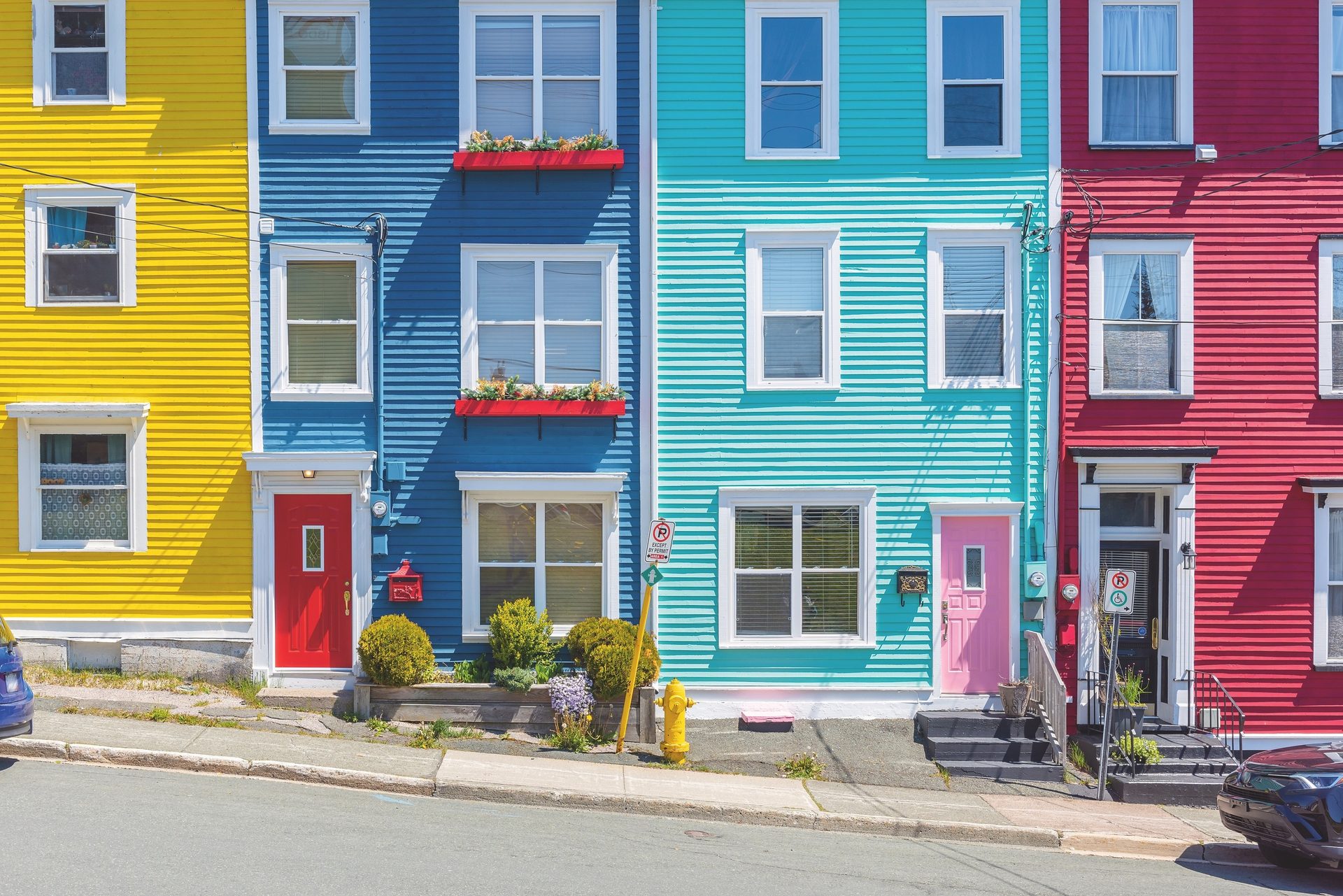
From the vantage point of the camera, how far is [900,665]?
13.7 m

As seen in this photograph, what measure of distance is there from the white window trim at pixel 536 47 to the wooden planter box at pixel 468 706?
7.02 meters

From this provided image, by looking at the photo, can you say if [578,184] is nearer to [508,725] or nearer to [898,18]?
[898,18]

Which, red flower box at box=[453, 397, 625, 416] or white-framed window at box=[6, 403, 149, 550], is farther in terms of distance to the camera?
white-framed window at box=[6, 403, 149, 550]

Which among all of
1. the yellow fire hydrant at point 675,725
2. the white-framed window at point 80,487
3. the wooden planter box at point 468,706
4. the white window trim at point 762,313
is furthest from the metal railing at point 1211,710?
the white-framed window at point 80,487

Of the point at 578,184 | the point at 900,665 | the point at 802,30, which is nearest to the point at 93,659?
the point at 578,184

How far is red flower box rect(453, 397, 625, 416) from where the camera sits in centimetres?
1348

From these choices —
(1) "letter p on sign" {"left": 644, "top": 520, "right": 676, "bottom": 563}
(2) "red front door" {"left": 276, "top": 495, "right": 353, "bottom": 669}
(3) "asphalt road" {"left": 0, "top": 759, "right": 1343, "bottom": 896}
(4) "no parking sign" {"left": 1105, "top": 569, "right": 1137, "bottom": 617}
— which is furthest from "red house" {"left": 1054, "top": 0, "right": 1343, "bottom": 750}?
(2) "red front door" {"left": 276, "top": 495, "right": 353, "bottom": 669}

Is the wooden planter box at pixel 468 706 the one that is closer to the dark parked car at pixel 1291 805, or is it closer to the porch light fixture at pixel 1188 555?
the dark parked car at pixel 1291 805

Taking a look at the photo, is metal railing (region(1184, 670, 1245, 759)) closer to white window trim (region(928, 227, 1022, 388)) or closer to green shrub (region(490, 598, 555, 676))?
white window trim (region(928, 227, 1022, 388))

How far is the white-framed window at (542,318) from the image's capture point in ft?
45.2

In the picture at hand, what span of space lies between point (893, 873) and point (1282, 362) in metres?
9.16

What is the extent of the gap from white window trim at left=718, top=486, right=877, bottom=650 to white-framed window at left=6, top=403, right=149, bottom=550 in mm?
7531

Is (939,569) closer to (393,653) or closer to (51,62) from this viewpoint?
(393,653)

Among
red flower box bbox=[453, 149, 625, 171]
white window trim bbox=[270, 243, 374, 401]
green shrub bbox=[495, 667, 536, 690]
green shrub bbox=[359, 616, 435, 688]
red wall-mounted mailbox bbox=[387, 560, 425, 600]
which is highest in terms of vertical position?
red flower box bbox=[453, 149, 625, 171]
